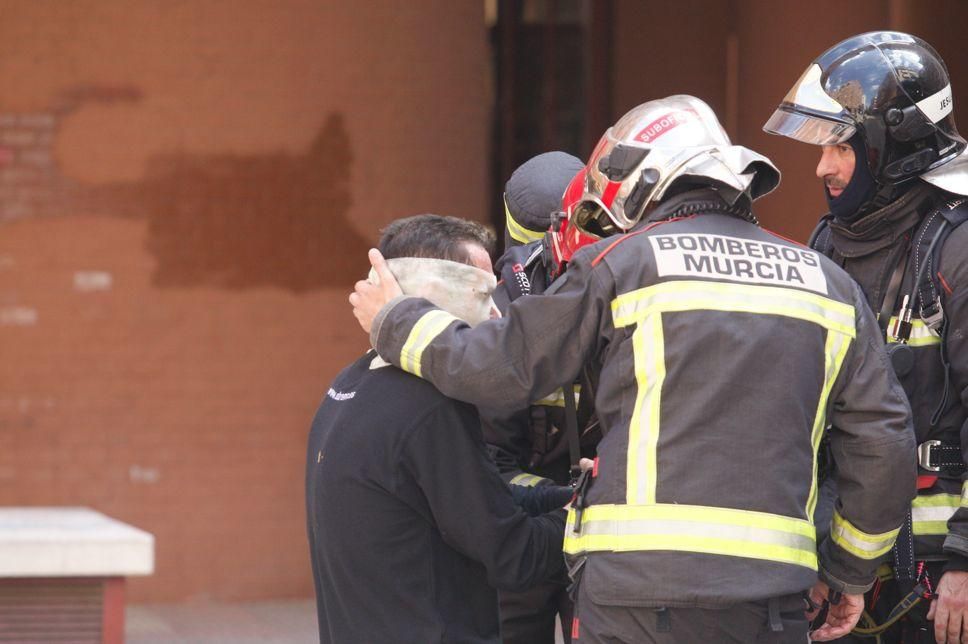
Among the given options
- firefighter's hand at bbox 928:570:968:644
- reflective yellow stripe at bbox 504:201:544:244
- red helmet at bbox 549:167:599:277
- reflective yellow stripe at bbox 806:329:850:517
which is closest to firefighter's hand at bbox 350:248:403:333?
red helmet at bbox 549:167:599:277

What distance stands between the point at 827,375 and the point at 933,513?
0.70 m

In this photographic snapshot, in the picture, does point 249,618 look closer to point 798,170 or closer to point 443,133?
point 443,133

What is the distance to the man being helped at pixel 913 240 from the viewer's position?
3.36 meters

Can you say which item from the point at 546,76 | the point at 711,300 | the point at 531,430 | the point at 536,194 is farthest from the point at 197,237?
the point at 711,300

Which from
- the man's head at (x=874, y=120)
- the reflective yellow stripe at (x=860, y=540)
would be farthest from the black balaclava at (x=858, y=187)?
the reflective yellow stripe at (x=860, y=540)

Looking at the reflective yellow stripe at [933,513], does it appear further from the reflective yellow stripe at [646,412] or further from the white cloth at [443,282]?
the white cloth at [443,282]

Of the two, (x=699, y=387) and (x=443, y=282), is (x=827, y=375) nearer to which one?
(x=699, y=387)

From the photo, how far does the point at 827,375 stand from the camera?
2936 mm

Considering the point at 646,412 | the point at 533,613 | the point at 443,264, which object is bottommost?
the point at 533,613

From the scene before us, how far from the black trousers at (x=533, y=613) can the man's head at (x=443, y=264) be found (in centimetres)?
97

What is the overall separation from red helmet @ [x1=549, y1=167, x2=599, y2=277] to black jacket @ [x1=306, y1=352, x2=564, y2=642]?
529 millimetres

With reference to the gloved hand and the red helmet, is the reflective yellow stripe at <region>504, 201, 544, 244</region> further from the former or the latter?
the gloved hand

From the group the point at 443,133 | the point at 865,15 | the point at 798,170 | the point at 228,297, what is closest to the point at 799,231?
the point at 798,170

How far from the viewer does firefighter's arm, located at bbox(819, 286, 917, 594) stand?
9.78 ft
